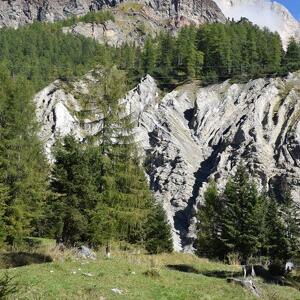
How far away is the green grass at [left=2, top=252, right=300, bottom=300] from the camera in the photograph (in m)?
14.9

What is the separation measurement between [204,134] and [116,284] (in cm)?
6778

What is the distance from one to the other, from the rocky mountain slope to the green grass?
4397 cm

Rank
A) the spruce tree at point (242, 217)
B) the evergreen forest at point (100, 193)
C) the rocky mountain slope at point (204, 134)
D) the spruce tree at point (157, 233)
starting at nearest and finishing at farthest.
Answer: the evergreen forest at point (100, 193)
the spruce tree at point (242, 217)
the spruce tree at point (157, 233)
the rocky mountain slope at point (204, 134)

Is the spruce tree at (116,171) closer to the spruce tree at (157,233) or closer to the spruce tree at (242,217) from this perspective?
the spruce tree at (242,217)

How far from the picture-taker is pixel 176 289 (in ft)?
54.4

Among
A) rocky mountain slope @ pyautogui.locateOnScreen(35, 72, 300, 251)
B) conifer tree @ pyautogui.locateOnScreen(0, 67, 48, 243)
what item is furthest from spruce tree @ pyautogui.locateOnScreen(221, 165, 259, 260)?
rocky mountain slope @ pyautogui.locateOnScreen(35, 72, 300, 251)

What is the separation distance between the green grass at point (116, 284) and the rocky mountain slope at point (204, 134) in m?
44.0

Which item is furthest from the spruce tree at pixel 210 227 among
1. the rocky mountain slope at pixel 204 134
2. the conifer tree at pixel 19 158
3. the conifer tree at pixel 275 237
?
the conifer tree at pixel 19 158

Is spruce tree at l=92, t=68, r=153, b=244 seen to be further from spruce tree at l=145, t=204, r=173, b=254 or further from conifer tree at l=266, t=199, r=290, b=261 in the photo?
conifer tree at l=266, t=199, r=290, b=261

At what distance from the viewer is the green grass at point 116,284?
48.9ft

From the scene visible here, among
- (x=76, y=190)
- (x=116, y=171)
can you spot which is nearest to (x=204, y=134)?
(x=76, y=190)

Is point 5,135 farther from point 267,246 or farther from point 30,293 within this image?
point 267,246

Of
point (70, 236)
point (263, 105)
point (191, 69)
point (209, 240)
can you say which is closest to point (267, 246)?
point (209, 240)

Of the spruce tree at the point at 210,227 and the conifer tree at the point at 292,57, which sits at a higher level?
the conifer tree at the point at 292,57
